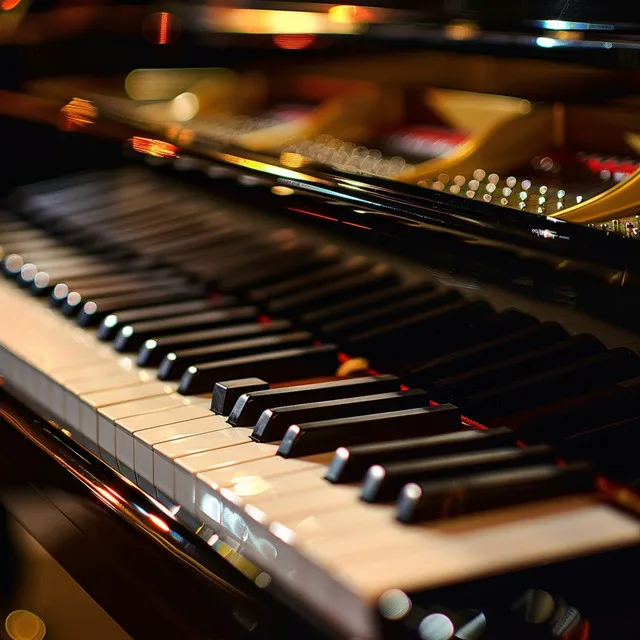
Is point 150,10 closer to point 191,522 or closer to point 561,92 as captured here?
point 561,92

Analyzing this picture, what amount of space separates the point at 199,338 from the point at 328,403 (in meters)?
0.42

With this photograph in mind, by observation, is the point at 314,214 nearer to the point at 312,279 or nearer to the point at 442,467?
the point at 312,279

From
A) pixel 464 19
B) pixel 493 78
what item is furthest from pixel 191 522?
pixel 493 78

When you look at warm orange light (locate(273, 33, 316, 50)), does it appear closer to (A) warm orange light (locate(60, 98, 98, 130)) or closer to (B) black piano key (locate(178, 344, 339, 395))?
(A) warm orange light (locate(60, 98, 98, 130))

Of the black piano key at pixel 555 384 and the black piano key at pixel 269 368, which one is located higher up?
the black piano key at pixel 555 384

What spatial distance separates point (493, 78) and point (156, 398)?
1.10 metres

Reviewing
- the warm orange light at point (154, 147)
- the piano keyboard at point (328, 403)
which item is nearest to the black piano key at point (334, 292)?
the piano keyboard at point (328, 403)

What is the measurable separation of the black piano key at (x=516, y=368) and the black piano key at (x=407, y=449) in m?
0.08

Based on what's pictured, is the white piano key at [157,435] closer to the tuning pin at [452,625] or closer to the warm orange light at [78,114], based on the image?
the tuning pin at [452,625]

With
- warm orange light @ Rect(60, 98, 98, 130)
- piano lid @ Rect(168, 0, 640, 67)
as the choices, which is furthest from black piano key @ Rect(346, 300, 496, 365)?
warm orange light @ Rect(60, 98, 98, 130)

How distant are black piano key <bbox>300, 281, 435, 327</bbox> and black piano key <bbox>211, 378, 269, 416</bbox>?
217mm

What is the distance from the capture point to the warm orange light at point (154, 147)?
1947mm

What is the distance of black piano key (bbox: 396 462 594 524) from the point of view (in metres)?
1.08

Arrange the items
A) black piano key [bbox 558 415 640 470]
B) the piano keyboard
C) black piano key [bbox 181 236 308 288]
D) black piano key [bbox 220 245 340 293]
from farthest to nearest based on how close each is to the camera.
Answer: black piano key [bbox 181 236 308 288]
black piano key [bbox 220 245 340 293]
black piano key [bbox 558 415 640 470]
the piano keyboard
